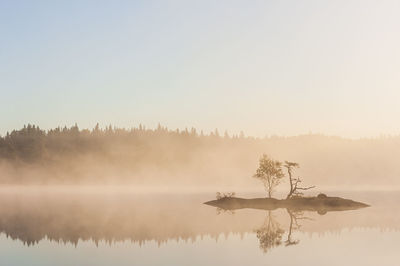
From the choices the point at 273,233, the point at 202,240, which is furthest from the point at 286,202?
the point at 202,240

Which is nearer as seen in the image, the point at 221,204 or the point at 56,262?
the point at 56,262

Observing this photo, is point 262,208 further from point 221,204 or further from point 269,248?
point 269,248

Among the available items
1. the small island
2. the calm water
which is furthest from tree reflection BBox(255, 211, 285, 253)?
the small island

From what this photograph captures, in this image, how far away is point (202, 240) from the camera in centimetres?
5584

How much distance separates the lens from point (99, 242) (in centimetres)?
5438

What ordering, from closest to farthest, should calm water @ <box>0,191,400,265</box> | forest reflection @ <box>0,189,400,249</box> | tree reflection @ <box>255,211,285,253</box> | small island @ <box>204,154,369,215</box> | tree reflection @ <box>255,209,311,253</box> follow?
calm water @ <box>0,191,400,265</box> < tree reflection @ <box>255,211,285,253</box> < tree reflection @ <box>255,209,311,253</box> < forest reflection @ <box>0,189,400,249</box> < small island @ <box>204,154,369,215</box>

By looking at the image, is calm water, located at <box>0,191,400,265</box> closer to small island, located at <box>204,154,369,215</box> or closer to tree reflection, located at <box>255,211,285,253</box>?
tree reflection, located at <box>255,211,285,253</box>

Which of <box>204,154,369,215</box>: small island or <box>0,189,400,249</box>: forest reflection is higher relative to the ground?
<box>204,154,369,215</box>: small island

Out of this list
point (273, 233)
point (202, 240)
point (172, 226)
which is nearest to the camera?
point (202, 240)

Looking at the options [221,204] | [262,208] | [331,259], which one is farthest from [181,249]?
[221,204]

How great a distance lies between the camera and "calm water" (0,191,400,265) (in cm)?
4378

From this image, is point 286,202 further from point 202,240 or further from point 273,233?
point 202,240

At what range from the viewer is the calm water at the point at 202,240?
144 feet

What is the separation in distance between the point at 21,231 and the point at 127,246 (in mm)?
19829
